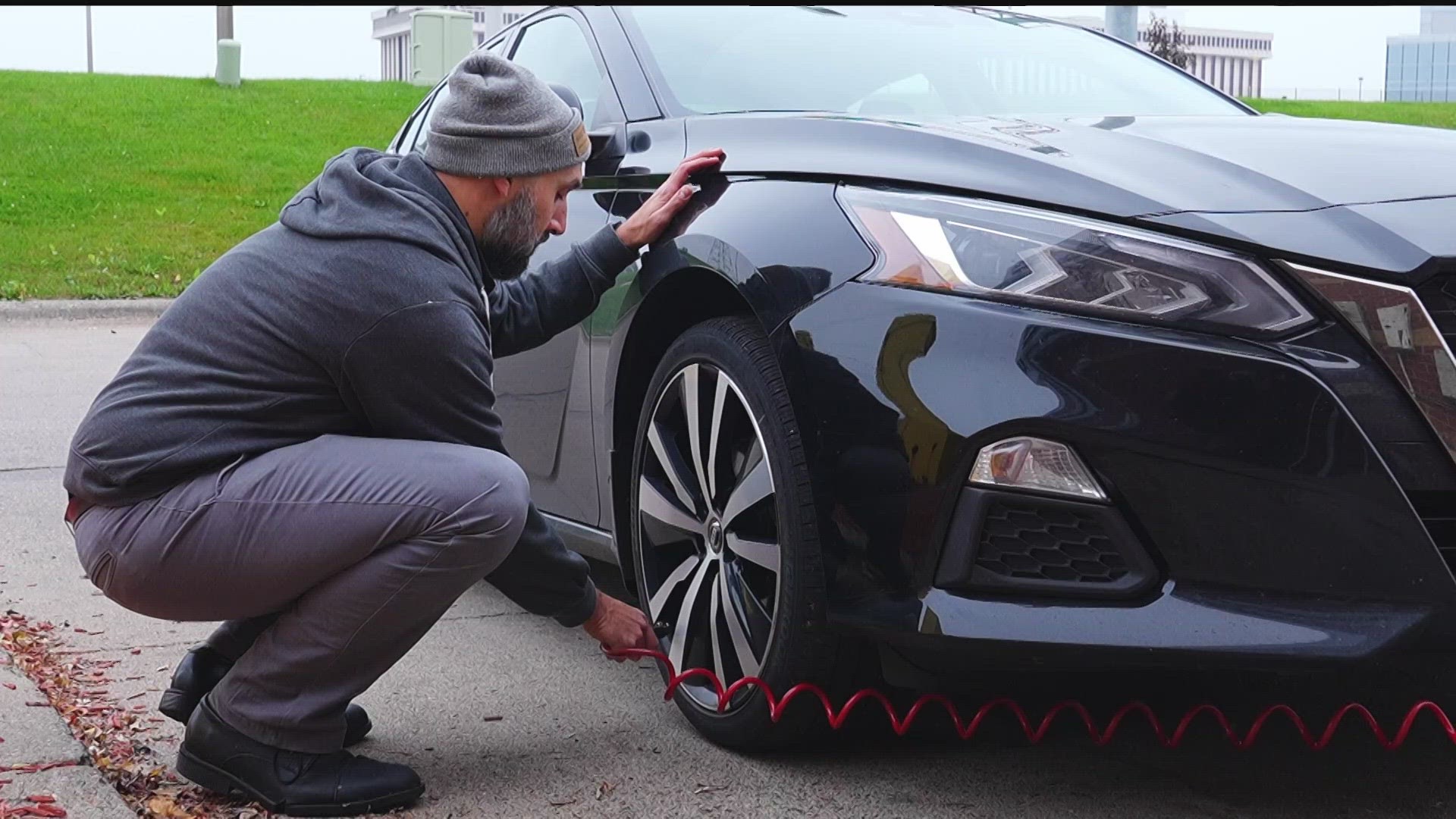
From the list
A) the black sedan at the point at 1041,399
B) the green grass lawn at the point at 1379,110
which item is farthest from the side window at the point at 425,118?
the green grass lawn at the point at 1379,110

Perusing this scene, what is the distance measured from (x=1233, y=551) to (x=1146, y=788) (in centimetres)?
67

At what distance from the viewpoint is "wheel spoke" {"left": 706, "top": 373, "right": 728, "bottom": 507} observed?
275 cm

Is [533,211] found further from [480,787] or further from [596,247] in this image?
[480,787]

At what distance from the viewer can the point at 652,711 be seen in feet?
10.3

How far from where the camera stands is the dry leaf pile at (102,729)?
8.41ft

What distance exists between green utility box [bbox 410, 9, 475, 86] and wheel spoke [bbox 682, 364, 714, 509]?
19677mm

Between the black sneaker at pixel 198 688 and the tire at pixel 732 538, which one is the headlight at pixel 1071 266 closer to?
the tire at pixel 732 538

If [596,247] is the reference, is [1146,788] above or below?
below

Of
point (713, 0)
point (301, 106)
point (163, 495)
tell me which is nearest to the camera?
point (163, 495)

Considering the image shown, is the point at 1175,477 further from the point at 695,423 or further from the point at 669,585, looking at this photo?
the point at 669,585

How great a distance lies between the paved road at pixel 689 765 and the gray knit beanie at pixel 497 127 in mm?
998

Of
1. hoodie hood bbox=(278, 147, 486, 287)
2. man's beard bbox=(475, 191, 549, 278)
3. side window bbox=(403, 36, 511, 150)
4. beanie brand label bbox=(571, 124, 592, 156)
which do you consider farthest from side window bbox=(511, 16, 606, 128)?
hoodie hood bbox=(278, 147, 486, 287)

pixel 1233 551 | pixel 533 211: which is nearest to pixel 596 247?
pixel 533 211

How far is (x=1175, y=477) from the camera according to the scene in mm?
2193
